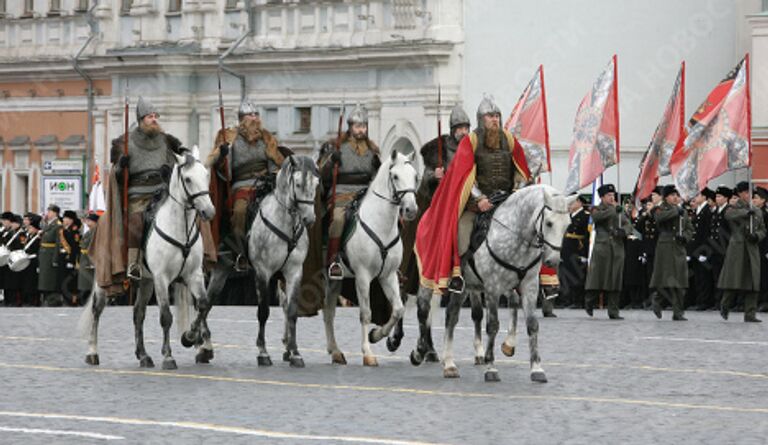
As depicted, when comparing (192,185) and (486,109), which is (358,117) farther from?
(486,109)

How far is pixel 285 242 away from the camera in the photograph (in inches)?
856

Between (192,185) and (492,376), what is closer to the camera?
(492,376)

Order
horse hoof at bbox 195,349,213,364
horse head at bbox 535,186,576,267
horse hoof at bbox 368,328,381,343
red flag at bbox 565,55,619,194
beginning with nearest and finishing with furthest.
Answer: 1. horse head at bbox 535,186,576,267
2. horse hoof at bbox 368,328,381,343
3. horse hoof at bbox 195,349,213,364
4. red flag at bbox 565,55,619,194

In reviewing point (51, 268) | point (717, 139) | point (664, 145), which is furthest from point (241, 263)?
point (51, 268)

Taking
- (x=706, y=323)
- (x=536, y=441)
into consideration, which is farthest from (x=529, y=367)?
(x=706, y=323)

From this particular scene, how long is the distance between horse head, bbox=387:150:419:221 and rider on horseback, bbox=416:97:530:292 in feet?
1.46

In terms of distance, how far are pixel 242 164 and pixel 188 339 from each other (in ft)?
5.63

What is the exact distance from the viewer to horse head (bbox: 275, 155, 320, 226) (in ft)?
70.1

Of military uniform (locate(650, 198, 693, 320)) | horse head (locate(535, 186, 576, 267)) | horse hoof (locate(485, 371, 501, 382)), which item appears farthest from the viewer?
military uniform (locate(650, 198, 693, 320))

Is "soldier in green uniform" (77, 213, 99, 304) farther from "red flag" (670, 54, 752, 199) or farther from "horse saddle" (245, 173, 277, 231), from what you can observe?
"horse saddle" (245, 173, 277, 231)

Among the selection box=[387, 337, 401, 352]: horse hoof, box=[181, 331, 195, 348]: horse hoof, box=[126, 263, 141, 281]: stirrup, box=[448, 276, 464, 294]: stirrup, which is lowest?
box=[387, 337, 401, 352]: horse hoof

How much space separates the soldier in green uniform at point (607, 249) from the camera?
3284 centimetres

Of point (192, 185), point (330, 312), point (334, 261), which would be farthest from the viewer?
point (330, 312)

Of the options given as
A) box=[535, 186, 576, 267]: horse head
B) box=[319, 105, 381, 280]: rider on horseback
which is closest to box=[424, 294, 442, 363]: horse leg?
box=[319, 105, 381, 280]: rider on horseback
